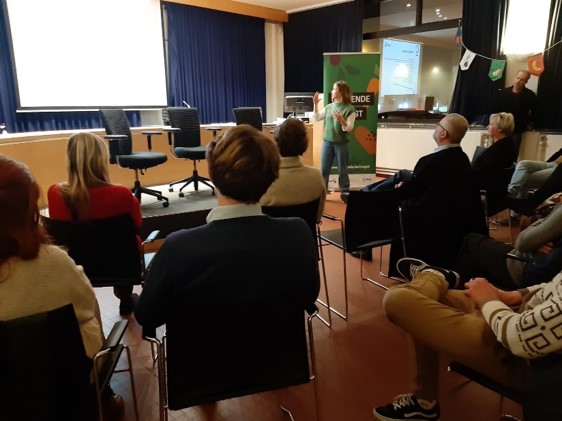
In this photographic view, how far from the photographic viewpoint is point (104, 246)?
197cm

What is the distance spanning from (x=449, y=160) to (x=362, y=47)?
5906 mm

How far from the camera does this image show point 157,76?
683cm

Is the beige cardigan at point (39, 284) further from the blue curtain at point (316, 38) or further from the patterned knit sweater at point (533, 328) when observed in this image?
the blue curtain at point (316, 38)

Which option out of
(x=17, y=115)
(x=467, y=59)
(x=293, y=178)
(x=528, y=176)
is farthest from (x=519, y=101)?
(x=17, y=115)

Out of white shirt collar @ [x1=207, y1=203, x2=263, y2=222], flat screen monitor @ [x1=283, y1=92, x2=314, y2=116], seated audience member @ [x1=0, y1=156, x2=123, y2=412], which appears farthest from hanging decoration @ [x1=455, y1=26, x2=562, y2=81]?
seated audience member @ [x1=0, y1=156, x2=123, y2=412]

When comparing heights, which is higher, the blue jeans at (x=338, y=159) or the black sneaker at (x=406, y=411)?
the blue jeans at (x=338, y=159)

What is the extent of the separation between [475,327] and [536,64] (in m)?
5.60

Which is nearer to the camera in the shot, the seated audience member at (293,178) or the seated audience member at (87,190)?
the seated audience member at (87,190)

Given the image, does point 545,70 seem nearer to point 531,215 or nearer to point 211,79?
point 531,215

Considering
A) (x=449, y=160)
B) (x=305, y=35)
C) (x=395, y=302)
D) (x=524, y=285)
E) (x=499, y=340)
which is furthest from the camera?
(x=305, y=35)

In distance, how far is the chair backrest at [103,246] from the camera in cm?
189

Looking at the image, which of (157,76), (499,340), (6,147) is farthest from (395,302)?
(157,76)

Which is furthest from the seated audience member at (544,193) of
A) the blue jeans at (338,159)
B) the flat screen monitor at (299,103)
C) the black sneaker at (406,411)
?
the flat screen monitor at (299,103)

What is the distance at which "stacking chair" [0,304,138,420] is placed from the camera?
3.26 feet
